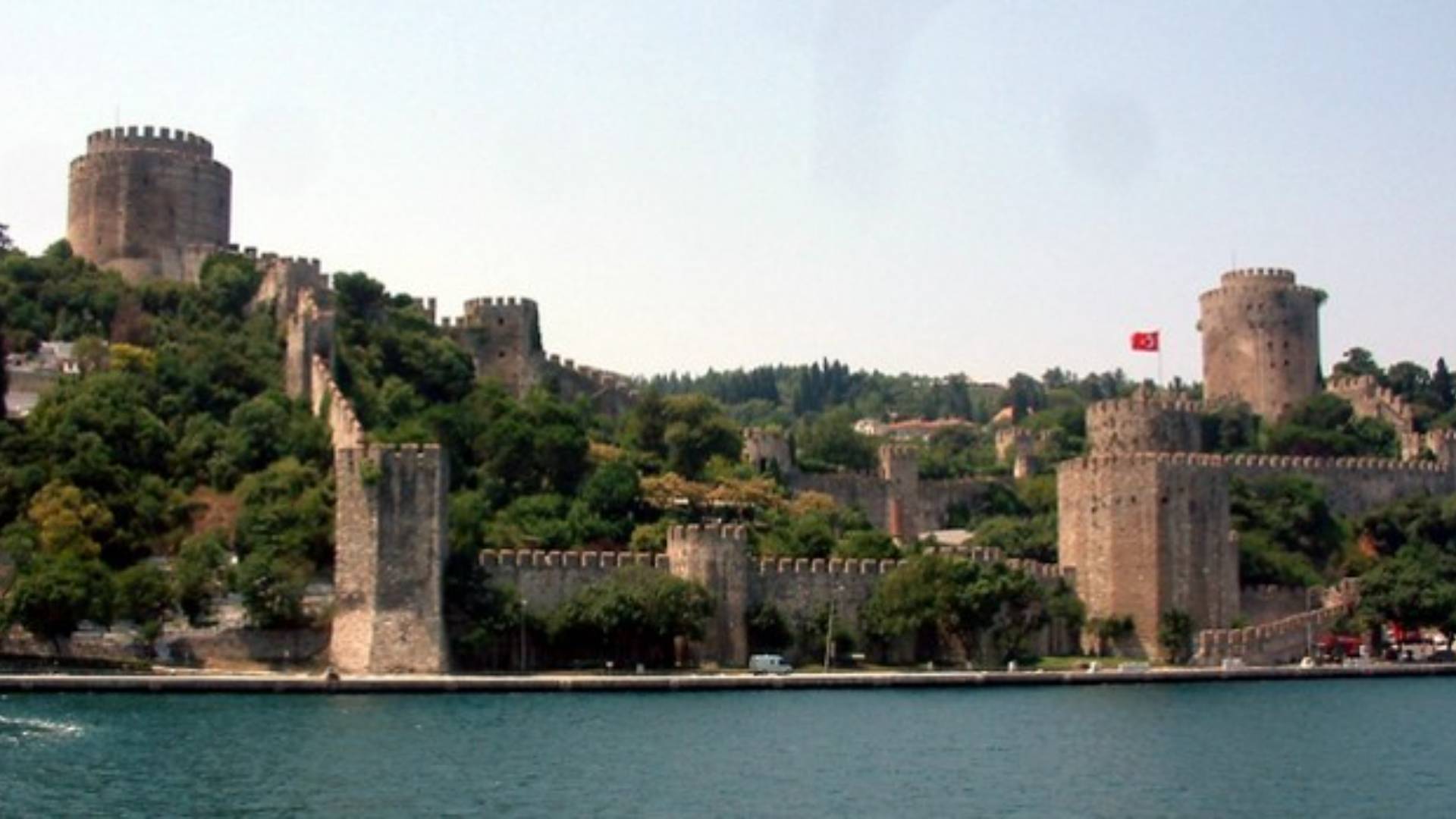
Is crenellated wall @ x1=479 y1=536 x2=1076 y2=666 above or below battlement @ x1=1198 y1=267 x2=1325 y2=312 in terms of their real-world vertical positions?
below

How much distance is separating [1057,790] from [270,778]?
11261 millimetres

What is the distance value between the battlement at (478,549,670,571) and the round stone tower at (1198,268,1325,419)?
3300cm

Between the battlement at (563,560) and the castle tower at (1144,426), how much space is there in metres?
23.1

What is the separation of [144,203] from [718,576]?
22.8 metres

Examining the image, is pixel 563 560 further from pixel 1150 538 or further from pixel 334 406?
pixel 1150 538

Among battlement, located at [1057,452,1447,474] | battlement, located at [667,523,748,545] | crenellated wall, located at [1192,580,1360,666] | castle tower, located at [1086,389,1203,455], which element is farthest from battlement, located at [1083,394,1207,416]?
battlement, located at [667,523,748,545]

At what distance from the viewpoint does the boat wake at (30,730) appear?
37.8 m

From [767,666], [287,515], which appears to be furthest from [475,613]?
[767,666]

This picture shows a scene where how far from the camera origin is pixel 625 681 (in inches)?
1932

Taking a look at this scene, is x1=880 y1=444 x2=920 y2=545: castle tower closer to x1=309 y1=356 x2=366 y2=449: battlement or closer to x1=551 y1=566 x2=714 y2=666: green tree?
x1=309 y1=356 x2=366 y2=449: battlement

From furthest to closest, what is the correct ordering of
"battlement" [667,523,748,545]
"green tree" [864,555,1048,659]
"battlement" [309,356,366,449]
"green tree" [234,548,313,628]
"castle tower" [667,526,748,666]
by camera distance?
1. "green tree" [864,555,1048,659]
2. "battlement" [667,523,748,545]
3. "castle tower" [667,526,748,666]
4. "battlement" [309,356,366,449]
5. "green tree" [234,548,313,628]

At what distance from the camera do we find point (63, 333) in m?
62.2

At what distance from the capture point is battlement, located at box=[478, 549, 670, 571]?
51.2 meters

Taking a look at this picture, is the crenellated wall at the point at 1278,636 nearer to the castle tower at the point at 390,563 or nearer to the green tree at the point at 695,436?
the green tree at the point at 695,436
